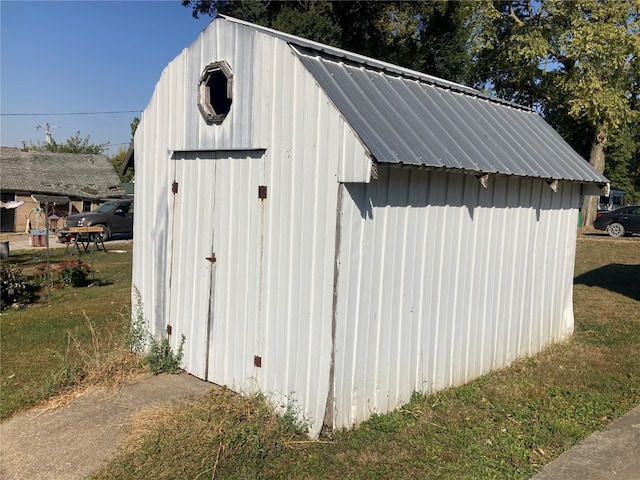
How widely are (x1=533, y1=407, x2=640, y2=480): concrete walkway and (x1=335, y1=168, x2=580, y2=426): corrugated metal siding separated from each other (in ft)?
4.66

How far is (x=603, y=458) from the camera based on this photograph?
167 inches

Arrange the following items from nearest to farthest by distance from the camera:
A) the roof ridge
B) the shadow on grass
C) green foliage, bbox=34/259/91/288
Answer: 1. the roof ridge
2. the shadow on grass
3. green foliage, bbox=34/259/91/288

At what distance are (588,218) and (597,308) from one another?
66.0 feet

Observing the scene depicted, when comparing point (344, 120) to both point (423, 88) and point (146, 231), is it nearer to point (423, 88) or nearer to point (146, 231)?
point (423, 88)

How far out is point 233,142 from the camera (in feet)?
17.0

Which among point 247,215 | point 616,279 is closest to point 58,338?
point 247,215

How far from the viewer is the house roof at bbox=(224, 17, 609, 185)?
446 centimetres

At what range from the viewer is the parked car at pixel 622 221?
24.3 m

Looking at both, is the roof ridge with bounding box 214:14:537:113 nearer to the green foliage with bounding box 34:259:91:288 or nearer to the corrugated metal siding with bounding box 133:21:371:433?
the corrugated metal siding with bounding box 133:21:371:433

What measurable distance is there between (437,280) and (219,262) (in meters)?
2.16

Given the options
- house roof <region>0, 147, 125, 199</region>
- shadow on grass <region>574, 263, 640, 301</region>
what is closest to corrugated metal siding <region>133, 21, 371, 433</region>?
shadow on grass <region>574, 263, 640, 301</region>

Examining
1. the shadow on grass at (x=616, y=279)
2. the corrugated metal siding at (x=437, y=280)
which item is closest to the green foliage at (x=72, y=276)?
the corrugated metal siding at (x=437, y=280)

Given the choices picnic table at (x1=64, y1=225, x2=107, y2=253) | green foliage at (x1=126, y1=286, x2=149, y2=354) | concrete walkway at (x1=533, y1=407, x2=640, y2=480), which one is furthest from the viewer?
picnic table at (x1=64, y1=225, x2=107, y2=253)

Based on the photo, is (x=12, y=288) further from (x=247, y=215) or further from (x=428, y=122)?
(x=428, y=122)
